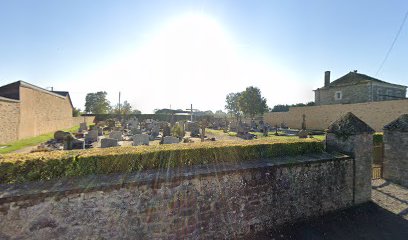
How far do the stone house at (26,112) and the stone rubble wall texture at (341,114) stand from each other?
3742 cm

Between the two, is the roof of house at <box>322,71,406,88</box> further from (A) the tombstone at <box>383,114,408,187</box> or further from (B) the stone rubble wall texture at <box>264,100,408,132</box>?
(A) the tombstone at <box>383,114,408,187</box>

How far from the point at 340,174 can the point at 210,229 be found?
4.40 metres

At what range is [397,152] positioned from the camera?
862cm

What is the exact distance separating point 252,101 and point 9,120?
46979 millimetres

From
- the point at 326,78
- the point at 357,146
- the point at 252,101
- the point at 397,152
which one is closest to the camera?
the point at 357,146

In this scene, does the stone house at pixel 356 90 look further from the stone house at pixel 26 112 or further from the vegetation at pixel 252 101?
the stone house at pixel 26 112

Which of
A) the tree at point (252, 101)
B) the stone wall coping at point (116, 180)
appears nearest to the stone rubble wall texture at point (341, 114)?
the tree at point (252, 101)

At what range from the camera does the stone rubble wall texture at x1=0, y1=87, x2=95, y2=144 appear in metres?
19.5

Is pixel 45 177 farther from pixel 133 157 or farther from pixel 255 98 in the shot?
pixel 255 98

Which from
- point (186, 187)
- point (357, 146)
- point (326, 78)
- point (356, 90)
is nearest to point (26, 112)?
point (186, 187)

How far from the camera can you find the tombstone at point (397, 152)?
8430 millimetres

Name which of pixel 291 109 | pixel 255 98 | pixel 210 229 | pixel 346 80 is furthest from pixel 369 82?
pixel 210 229

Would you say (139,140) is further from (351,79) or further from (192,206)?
(351,79)

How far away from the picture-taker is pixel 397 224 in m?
5.64
